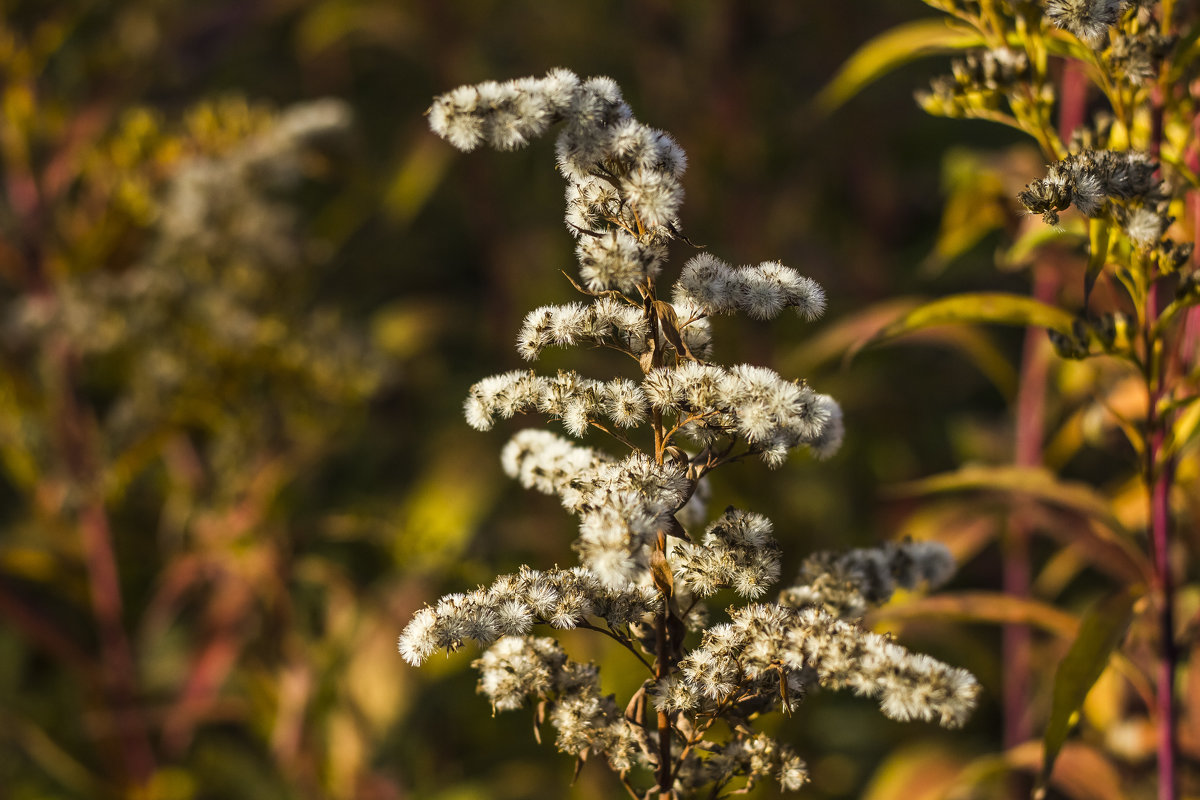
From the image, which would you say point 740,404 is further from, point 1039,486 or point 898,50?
point 898,50

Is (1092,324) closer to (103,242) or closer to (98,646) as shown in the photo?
(103,242)

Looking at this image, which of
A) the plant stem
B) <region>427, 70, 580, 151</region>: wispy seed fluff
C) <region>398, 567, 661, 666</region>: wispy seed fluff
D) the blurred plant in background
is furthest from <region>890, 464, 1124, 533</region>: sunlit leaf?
the plant stem

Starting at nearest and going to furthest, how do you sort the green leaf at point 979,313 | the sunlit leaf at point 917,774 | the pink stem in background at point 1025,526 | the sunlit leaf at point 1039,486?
the green leaf at point 979,313 → the sunlit leaf at point 1039,486 → the sunlit leaf at point 917,774 → the pink stem in background at point 1025,526

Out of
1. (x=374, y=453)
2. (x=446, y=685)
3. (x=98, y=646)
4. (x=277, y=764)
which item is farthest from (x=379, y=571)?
(x=277, y=764)

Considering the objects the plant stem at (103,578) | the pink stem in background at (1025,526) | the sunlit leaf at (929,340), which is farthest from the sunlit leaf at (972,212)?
the plant stem at (103,578)

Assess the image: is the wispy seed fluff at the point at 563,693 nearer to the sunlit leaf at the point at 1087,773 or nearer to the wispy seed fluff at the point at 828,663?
the wispy seed fluff at the point at 828,663

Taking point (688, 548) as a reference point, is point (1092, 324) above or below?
above
